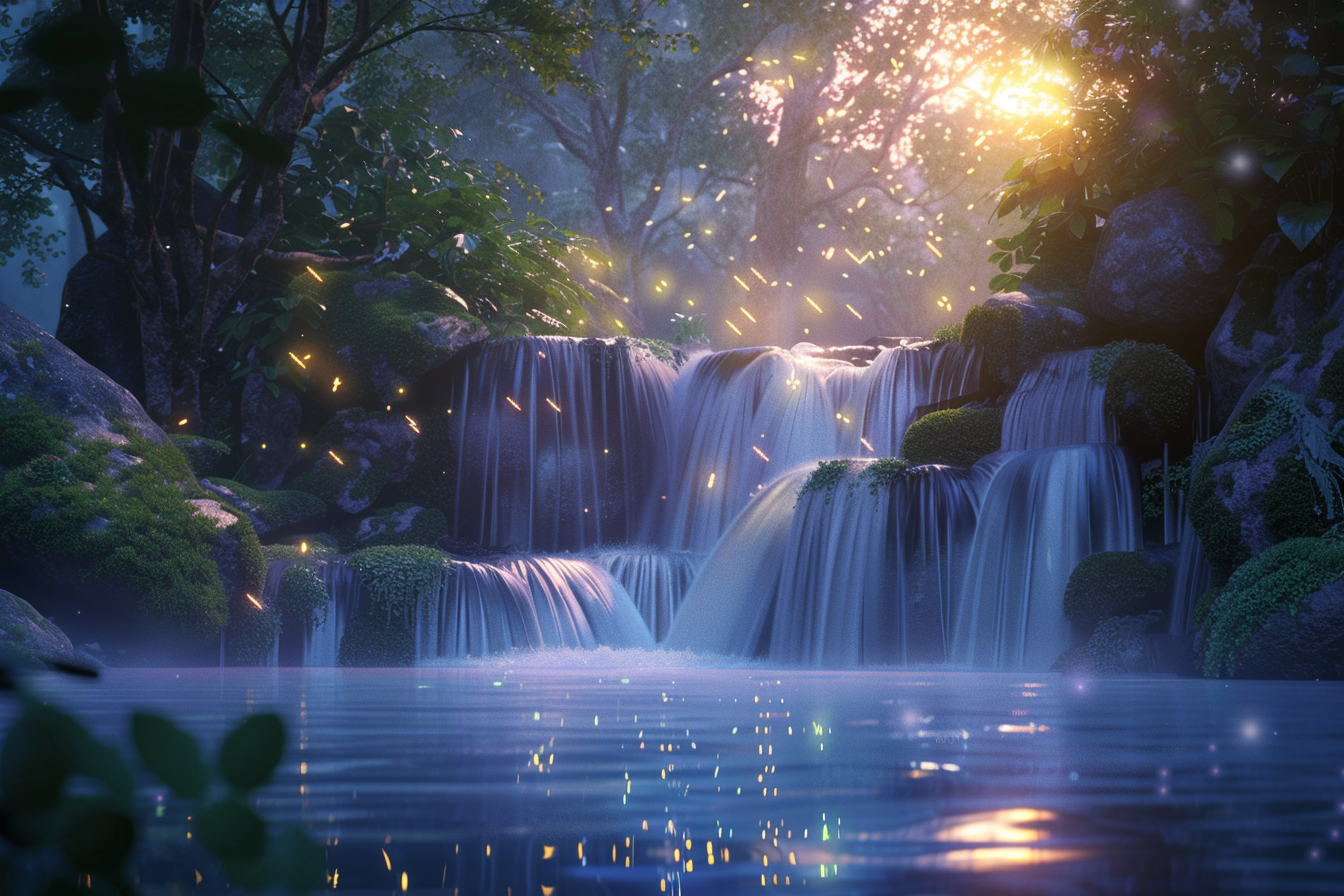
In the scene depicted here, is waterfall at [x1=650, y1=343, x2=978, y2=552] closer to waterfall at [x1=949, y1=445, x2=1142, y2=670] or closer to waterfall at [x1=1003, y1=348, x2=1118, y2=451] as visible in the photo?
waterfall at [x1=1003, y1=348, x2=1118, y2=451]

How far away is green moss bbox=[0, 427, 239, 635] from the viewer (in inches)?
422

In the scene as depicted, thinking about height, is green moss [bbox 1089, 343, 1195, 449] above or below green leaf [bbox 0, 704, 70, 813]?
above

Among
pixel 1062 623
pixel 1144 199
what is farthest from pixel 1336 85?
pixel 1062 623

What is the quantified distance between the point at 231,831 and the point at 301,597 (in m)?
12.4

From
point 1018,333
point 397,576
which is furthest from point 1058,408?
point 397,576

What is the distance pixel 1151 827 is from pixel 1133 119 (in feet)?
47.3

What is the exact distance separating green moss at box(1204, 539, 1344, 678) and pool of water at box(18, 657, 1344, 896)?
4.16 meters

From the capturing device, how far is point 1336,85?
1182 cm

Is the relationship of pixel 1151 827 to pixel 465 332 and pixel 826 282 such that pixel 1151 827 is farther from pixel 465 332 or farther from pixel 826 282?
pixel 826 282

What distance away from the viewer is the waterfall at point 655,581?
14117mm

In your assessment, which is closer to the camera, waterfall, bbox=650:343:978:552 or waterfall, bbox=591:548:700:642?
waterfall, bbox=591:548:700:642

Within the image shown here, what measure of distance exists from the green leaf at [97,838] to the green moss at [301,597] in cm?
1234

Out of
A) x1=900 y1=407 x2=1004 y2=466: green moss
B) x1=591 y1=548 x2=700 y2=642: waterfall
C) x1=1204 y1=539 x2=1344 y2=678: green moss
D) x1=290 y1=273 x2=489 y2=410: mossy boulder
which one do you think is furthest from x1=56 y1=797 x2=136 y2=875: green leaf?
x1=290 y1=273 x2=489 y2=410: mossy boulder

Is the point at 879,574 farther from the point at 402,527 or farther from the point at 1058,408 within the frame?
the point at 402,527
